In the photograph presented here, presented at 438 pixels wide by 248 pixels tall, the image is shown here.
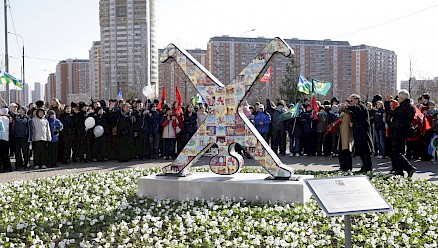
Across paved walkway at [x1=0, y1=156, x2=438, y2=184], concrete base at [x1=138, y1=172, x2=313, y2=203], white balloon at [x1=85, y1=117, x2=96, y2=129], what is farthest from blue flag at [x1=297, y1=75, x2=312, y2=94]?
concrete base at [x1=138, y1=172, x2=313, y2=203]

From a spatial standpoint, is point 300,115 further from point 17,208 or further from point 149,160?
point 17,208

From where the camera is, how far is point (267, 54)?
9.07 m

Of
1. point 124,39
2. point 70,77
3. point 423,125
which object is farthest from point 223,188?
point 70,77

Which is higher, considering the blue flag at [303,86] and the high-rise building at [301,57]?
the high-rise building at [301,57]

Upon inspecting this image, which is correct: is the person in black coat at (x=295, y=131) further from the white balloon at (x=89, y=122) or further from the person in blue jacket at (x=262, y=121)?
the white balloon at (x=89, y=122)

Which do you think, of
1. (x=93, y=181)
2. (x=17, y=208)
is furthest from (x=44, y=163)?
(x=17, y=208)

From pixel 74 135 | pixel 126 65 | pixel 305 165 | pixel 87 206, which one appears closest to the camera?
pixel 87 206

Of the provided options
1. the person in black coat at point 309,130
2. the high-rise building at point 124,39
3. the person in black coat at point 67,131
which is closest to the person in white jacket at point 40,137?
the person in black coat at point 67,131

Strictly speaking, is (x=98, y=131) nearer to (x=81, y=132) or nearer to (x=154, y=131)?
(x=81, y=132)

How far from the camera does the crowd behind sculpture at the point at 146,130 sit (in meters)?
15.5

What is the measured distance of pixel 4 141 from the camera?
15109 mm

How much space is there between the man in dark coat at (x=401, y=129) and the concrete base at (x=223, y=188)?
153 inches

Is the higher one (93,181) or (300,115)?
(300,115)

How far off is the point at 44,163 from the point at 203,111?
5.62 meters
